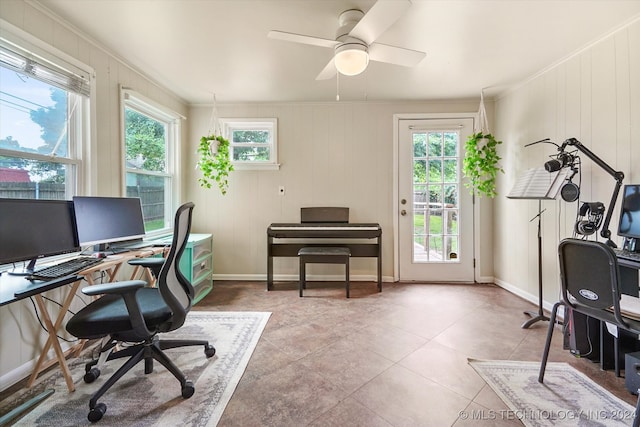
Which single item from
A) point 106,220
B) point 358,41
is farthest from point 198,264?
point 358,41

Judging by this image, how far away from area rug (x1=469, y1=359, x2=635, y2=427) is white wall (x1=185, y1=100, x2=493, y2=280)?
1.87 m

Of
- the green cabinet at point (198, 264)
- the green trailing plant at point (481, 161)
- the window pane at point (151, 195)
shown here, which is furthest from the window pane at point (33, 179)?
the green trailing plant at point (481, 161)

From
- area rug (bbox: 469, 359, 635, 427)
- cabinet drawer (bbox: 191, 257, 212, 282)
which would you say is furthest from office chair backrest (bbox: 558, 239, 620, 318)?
cabinet drawer (bbox: 191, 257, 212, 282)

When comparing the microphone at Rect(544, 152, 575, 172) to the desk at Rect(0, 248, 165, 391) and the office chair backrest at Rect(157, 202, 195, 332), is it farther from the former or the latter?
the desk at Rect(0, 248, 165, 391)

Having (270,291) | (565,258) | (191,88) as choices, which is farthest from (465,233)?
(191,88)

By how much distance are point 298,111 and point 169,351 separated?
299cm

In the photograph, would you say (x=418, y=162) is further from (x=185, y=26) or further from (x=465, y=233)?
(x=185, y=26)

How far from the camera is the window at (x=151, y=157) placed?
8.85ft

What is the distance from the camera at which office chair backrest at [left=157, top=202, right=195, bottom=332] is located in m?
1.46

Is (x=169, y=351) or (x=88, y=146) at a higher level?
(x=88, y=146)

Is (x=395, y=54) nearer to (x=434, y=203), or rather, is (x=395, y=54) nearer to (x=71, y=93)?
(x=434, y=203)

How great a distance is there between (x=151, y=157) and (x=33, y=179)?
1.31 m

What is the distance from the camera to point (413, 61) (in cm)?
198

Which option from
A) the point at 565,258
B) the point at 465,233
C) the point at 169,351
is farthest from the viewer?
the point at 465,233
